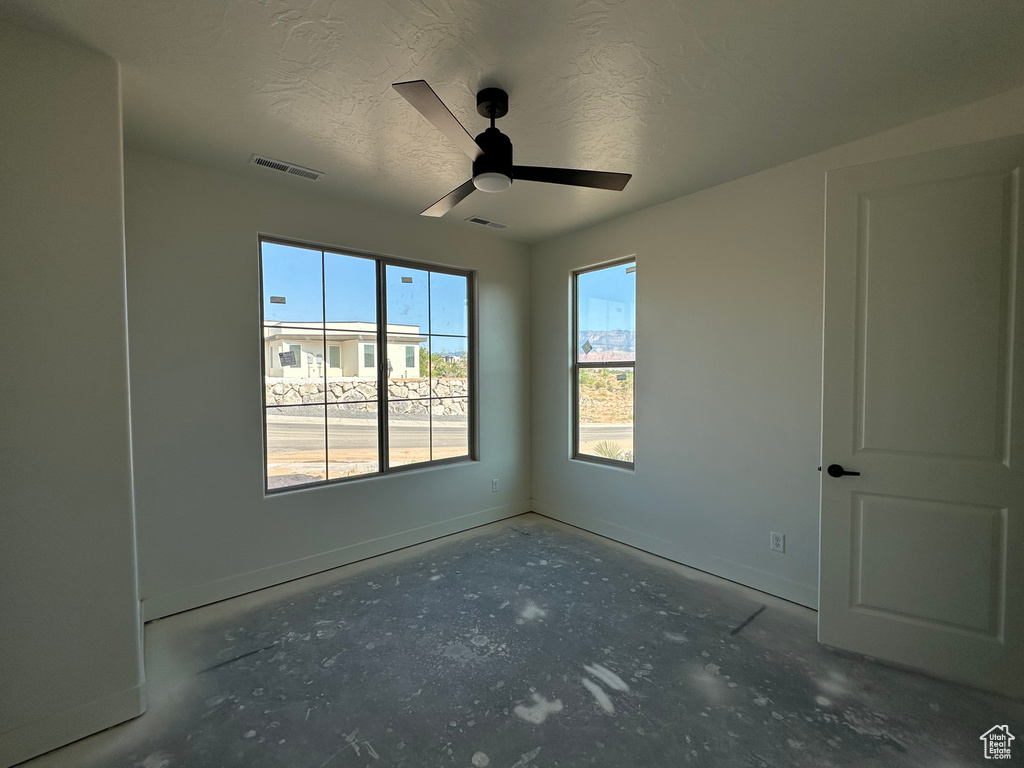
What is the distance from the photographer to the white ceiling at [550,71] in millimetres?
1585

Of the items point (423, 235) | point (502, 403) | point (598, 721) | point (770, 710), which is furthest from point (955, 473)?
point (423, 235)

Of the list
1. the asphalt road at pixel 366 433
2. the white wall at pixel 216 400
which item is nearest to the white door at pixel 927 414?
the asphalt road at pixel 366 433

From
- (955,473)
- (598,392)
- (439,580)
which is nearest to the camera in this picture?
(955,473)

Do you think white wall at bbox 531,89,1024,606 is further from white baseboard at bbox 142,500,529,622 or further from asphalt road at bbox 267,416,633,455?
white baseboard at bbox 142,500,529,622

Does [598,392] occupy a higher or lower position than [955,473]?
higher

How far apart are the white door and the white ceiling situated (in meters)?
0.41

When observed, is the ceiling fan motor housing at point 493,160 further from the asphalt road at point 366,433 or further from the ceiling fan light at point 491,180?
the asphalt road at point 366,433

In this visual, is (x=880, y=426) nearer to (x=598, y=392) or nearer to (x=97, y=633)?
(x=598, y=392)

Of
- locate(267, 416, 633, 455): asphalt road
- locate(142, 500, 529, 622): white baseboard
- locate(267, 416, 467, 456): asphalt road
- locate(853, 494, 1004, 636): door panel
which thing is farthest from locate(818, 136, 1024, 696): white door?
locate(267, 416, 467, 456): asphalt road

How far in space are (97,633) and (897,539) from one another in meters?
3.53

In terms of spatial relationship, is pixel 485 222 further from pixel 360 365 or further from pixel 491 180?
pixel 491 180

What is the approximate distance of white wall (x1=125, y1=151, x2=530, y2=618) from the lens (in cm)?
258

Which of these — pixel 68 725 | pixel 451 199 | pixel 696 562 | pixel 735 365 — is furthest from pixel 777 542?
pixel 68 725

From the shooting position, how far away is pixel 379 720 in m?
1.83
